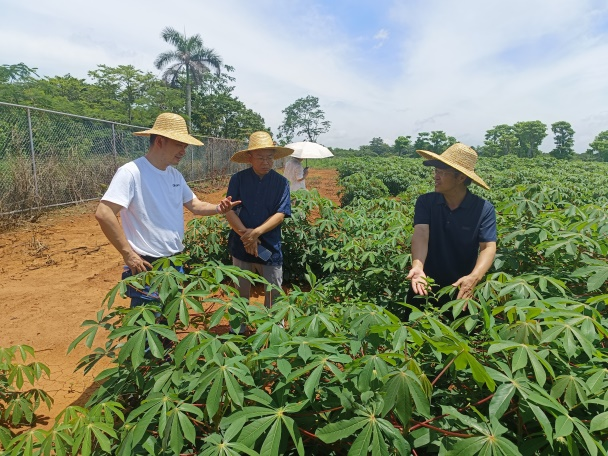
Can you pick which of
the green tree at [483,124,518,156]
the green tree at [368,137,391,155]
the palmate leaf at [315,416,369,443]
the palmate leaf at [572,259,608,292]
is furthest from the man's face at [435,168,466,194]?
the green tree at [368,137,391,155]

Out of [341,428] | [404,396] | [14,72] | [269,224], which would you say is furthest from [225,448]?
[14,72]

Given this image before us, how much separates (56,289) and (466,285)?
13.2ft

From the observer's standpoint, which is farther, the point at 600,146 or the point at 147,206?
the point at 600,146

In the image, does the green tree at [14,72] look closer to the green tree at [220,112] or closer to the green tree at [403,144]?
the green tree at [220,112]

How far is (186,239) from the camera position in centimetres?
416

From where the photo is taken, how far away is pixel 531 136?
48.2 metres

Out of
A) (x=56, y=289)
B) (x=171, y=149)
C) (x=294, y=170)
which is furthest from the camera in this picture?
(x=294, y=170)

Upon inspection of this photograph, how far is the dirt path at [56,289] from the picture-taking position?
259cm

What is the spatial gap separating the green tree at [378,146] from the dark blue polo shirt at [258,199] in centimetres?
6348

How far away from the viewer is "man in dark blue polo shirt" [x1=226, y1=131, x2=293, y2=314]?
264 cm

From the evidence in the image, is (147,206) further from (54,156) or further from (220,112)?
(220,112)

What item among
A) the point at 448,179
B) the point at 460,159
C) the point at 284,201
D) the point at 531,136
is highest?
the point at 531,136

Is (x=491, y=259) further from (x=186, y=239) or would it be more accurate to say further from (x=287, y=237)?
(x=186, y=239)

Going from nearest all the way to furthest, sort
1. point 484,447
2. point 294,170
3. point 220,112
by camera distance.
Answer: point 484,447 → point 294,170 → point 220,112
